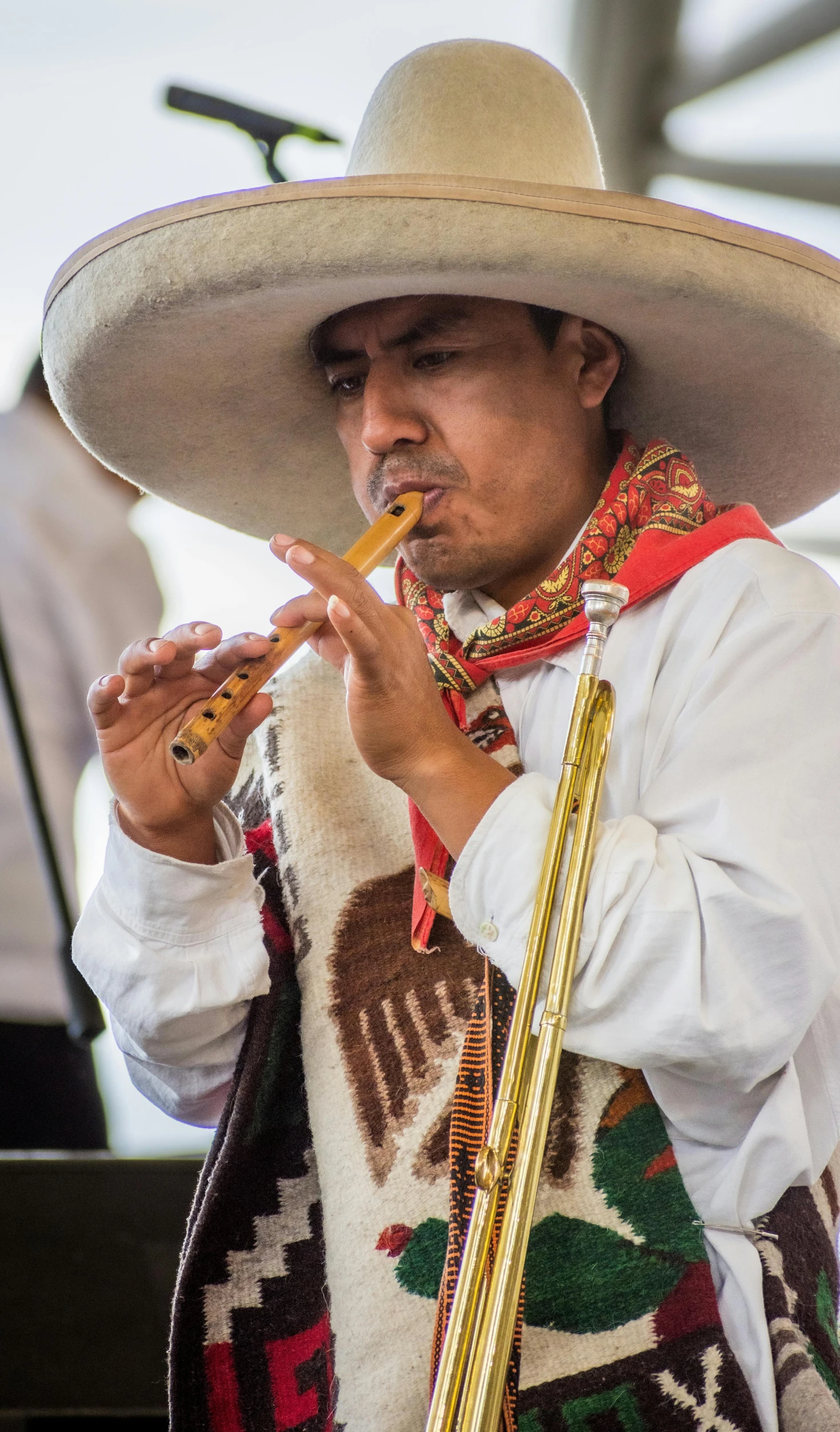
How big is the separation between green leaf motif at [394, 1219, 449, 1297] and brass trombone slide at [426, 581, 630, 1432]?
0.18 metres

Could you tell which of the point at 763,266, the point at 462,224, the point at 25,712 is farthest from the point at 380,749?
the point at 25,712

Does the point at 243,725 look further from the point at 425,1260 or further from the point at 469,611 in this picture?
the point at 425,1260

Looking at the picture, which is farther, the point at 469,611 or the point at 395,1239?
the point at 469,611

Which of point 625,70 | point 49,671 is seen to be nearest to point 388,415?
point 49,671

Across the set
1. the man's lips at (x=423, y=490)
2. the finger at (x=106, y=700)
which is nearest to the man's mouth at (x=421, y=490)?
the man's lips at (x=423, y=490)

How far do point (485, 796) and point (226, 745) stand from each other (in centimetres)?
34

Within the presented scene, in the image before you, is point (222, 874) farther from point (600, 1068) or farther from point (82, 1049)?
point (82, 1049)

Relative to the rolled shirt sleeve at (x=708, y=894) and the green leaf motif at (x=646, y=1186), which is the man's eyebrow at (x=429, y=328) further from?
the green leaf motif at (x=646, y=1186)

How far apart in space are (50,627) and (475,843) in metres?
1.52

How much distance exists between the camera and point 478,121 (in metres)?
1.17

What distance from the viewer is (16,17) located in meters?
2.15

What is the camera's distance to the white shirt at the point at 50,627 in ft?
6.92

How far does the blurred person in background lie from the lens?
2.06 metres

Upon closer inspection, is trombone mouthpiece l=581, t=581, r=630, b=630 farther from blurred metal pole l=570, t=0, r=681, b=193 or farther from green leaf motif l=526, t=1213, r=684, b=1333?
blurred metal pole l=570, t=0, r=681, b=193
